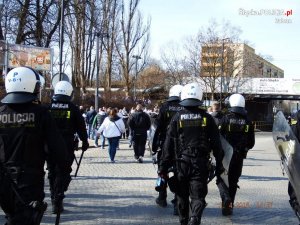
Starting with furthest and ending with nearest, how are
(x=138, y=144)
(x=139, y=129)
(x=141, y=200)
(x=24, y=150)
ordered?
(x=139, y=129) → (x=138, y=144) → (x=141, y=200) → (x=24, y=150)

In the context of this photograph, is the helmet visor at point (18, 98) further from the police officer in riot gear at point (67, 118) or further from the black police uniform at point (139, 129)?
the black police uniform at point (139, 129)

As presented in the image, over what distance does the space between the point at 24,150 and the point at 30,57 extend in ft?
60.9

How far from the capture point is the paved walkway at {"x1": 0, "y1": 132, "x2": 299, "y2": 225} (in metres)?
6.74

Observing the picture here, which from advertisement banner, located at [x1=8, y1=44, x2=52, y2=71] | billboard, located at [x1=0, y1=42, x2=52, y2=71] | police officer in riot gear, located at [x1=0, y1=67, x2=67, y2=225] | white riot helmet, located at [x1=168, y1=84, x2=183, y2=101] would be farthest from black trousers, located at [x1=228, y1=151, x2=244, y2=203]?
advertisement banner, located at [x1=8, y1=44, x2=52, y2=71]

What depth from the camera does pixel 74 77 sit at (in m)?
43.7

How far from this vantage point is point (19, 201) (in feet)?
12.8

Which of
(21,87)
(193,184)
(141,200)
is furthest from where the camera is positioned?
(141,200)

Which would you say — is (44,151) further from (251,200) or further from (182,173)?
(251,200)

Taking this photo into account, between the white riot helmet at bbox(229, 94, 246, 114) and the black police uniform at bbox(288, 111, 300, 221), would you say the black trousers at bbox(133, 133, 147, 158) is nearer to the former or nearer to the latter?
the white riot helmet at bbox(229, 94, 246, 114)

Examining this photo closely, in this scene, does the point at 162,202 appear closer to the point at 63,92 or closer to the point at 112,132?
the point at 63,92

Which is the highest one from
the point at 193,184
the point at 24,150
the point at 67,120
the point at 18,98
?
the point at 18,98

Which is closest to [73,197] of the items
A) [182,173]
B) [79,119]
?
[79,119]

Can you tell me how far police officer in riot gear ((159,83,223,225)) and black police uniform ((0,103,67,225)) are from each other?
168cm

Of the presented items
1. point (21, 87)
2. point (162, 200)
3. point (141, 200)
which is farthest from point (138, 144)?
point (21, 87)
